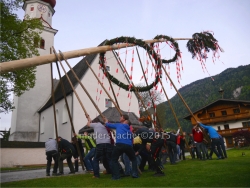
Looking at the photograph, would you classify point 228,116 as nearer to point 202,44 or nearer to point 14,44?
point 202,44

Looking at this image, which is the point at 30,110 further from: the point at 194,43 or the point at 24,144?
the point at 194,43

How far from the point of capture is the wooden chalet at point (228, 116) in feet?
123

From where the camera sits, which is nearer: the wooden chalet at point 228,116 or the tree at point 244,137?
the tree at point 244,137

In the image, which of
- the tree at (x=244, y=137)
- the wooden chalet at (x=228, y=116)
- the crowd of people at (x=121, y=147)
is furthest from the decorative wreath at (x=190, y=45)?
the wooden chalet at (x=228, y=116)

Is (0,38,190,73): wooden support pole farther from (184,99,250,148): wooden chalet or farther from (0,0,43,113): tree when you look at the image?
(184,99,250,148): wooden chalet

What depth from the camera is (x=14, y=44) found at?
47.9 feet

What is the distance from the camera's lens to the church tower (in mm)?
28594

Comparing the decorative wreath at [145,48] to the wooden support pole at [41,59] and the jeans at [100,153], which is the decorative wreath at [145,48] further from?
the jeans at [100,153]

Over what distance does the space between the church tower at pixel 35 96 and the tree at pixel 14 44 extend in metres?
12.0

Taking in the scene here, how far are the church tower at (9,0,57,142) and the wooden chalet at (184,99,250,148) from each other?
25692mm

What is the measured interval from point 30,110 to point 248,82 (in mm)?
81250

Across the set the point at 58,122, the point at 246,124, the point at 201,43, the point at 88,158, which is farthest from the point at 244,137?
the point at 88,158

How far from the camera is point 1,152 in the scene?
61.0 ft

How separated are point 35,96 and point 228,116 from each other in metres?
31.6
